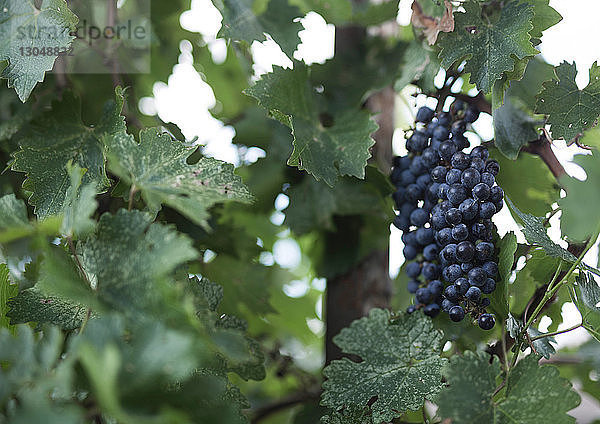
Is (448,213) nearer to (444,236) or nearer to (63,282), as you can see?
(444,236)

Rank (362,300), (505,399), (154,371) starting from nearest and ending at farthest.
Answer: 1. (154,371)
2. (505,399)
3. (362,300)

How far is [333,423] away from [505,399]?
0.19 metres

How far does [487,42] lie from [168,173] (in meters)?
0.42

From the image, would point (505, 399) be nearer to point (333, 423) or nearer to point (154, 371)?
point (333, 423)

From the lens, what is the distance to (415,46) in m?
0.88

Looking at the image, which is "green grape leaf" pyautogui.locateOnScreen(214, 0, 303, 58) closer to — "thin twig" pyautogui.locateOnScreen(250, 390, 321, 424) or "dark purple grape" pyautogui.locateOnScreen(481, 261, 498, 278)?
"dark purple grape" pyautogui.locateOnScreen(481, 261, 498, 278)

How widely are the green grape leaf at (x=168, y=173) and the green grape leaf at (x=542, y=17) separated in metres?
0.43

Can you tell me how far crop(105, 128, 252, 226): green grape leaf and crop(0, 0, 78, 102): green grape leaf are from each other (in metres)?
0.19

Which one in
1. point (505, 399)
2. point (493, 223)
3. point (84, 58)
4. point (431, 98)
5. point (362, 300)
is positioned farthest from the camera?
point (84, 58)

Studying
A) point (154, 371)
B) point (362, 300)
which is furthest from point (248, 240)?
point (154, 371)

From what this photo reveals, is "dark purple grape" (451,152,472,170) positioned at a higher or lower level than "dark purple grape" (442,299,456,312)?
higher

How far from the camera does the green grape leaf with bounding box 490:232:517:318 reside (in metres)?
0.64

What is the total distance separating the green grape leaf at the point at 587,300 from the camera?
2.08 ft

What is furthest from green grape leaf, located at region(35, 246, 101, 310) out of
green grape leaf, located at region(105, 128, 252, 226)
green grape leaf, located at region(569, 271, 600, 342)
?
green grape leaf, located at region(569, 271, 600, 342)
